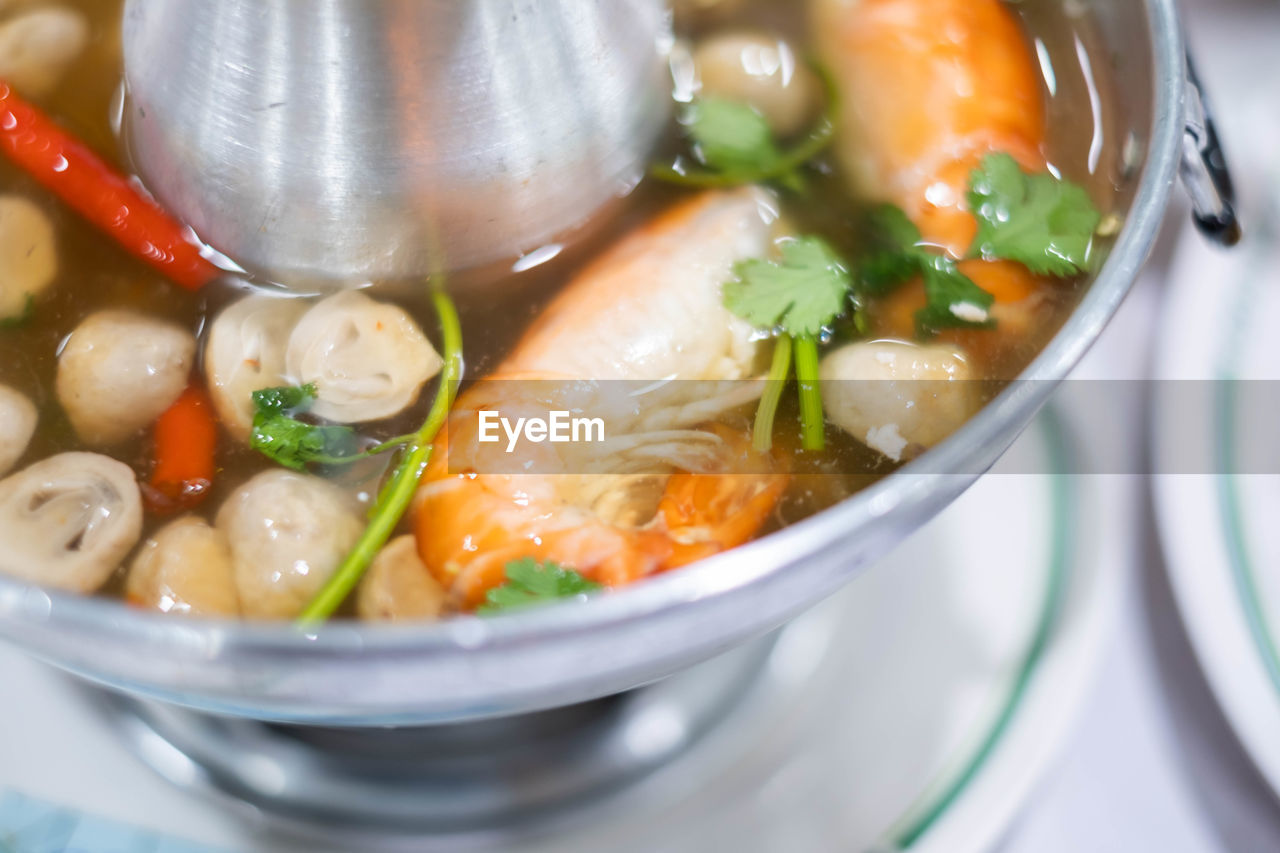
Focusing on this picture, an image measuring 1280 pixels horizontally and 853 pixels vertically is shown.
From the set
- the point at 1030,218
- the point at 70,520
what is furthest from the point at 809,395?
the point at 70,520

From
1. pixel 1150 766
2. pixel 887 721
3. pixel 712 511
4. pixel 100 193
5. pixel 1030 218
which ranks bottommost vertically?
pixel 1150 766

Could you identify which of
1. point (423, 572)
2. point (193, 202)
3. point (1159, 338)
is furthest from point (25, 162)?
point (1159, 338)

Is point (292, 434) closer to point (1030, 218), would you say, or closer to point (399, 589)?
point (399, 589)

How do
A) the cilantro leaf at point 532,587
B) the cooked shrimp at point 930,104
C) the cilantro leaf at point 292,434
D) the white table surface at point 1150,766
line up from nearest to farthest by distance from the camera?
the cilantro leaf at point 532,587 → the cilantro leaf at point 292,434 → the cooked shrimp at point 930,104 → the white table surface at point 1150,766

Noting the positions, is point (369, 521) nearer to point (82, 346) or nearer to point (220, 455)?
point (220, 455)

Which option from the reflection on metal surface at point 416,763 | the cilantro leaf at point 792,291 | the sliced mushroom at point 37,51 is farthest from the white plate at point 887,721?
the sliced mushroom at point 37,51

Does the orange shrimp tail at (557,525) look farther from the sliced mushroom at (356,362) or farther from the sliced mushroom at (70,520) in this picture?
the sliced mushroom at (70,520)
